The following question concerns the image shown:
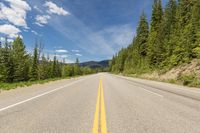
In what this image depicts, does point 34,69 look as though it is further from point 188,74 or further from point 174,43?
point 188,74

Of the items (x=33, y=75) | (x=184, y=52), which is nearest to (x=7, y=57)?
(x=33, y=75)

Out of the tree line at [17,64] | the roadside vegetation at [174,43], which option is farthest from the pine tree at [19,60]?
the roadside vegetation at [174,43]

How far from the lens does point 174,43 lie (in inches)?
1489

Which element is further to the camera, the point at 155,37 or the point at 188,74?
the point at 155,37

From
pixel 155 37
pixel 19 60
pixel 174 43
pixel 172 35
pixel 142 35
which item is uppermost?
pixel 142 35

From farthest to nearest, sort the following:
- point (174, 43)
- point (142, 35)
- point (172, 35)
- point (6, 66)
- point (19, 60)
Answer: point (142, 35), point (19, 60), point (6, 66), point (172, 35), point (174, 43)

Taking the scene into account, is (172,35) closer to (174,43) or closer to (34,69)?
(174,43)

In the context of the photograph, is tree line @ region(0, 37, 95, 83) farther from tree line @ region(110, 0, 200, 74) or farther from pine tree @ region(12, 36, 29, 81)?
tree line @ region(110, 0, 200, 74)

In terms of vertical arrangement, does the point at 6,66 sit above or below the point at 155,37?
below

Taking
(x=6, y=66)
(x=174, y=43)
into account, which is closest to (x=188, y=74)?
(x=174, y=43)

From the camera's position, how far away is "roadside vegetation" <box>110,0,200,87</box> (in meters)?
28.8

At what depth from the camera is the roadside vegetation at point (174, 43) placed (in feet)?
94.5

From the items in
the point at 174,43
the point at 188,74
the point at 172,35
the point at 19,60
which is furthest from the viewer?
the point at 19,60

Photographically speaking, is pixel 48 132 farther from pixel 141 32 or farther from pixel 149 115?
pixel 141 32
